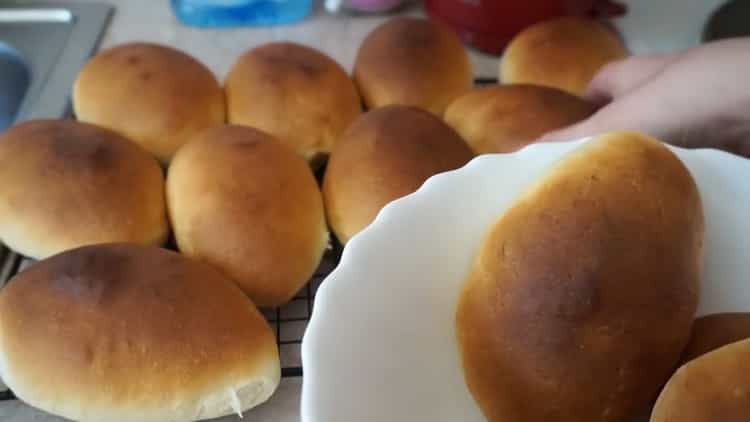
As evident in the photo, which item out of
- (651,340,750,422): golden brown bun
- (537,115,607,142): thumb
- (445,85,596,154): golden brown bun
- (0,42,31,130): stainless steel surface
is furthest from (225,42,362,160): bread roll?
(651,340,750,422): golden brown bun

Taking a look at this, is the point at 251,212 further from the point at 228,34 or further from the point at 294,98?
the point at 228,34

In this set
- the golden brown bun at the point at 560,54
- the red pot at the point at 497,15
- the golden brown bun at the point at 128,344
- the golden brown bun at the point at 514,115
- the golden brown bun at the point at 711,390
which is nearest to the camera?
the golden brown bun at the point at 711,390

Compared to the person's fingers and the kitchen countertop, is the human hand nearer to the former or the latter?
the person's fingers

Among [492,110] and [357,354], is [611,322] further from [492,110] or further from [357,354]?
[492,110]

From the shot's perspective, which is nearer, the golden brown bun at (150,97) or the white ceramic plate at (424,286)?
the white ceramic plate at (424,286)

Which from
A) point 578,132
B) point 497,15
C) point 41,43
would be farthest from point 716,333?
point 41,43

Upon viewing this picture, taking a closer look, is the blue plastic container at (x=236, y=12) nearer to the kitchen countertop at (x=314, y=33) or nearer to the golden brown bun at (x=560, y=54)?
the kitchen countertop at (x=314, y=33)

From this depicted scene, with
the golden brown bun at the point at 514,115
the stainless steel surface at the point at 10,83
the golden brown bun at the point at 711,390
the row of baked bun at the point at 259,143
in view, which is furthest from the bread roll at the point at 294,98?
the golden brown bun at the point at 711,390

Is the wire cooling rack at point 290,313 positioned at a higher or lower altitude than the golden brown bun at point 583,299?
lower
